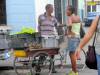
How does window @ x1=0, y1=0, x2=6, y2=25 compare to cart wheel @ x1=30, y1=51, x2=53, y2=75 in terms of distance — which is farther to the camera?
window @ x1=0, y1=0, x2=6, y2=25

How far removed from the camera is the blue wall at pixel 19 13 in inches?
407

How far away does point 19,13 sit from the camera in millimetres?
10375

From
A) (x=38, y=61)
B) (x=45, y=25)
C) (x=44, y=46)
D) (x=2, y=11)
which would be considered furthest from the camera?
(x=2, y=11)

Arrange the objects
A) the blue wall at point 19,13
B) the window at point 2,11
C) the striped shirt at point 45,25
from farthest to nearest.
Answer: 1. the window at point 2,11
2. the blue wall at point 19,13
3. the striped shirt at point 45,25

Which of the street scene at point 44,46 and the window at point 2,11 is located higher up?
the window at point 2,11

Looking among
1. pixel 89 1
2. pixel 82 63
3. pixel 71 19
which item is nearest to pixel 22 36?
pixel 71 19

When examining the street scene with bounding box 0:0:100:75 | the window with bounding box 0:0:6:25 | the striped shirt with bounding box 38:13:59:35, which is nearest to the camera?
the street scene with bounding box 0:0:100:75

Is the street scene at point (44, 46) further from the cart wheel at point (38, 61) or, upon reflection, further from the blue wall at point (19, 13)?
the blue wall at point (19, 13)

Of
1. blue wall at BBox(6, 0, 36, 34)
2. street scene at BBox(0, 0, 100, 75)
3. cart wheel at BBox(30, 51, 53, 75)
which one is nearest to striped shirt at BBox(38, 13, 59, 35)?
street scene at BBox(0, 0, 100, 75)

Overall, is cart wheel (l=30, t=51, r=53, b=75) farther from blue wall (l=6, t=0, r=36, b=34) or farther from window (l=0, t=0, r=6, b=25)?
window (l=0, t=0, r=6, b=25)

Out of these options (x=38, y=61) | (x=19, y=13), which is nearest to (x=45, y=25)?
(x=38, y=61)

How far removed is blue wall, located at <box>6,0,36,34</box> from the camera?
10.3 meters

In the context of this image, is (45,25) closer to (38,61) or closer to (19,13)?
(38,61)

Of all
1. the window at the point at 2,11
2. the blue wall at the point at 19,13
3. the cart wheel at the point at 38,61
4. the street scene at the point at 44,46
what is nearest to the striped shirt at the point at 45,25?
the street scene at the point at 44,46
